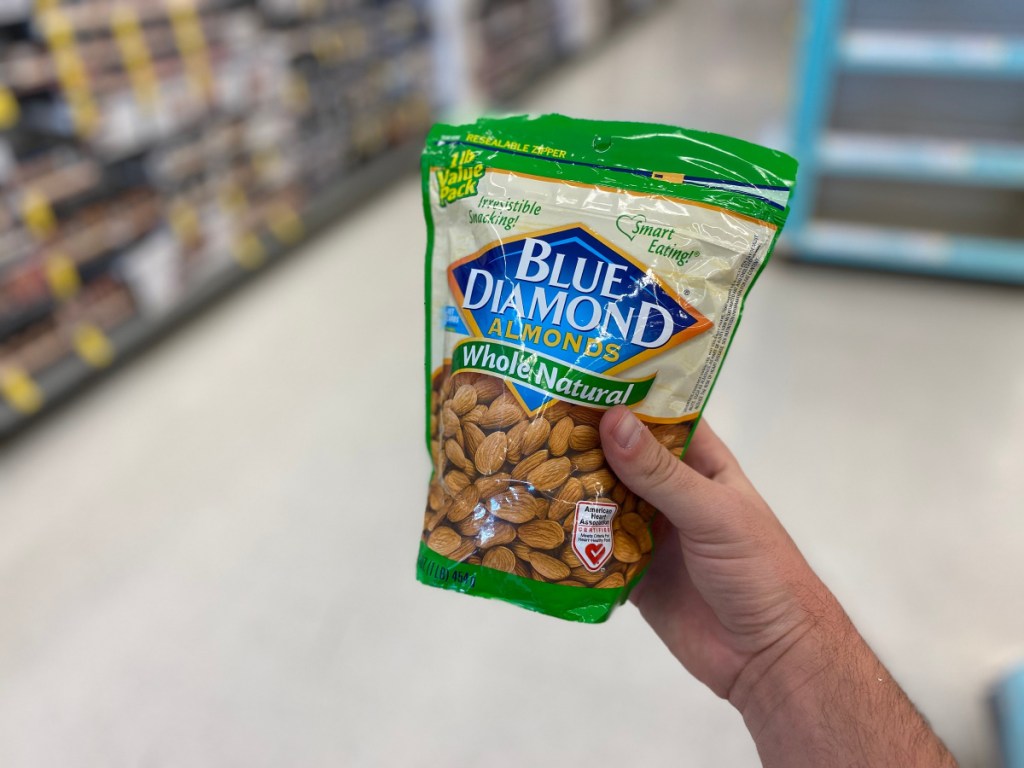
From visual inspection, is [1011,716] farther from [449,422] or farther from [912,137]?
[912,137]

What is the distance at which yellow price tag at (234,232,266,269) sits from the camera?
9.29ft

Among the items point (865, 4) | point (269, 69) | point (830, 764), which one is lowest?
point (830, 764)

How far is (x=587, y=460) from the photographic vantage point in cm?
79

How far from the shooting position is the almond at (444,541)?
2.70ft

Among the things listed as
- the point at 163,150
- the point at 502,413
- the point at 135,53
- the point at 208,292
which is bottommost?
the point at 208,292

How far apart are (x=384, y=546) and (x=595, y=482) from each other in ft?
3.65

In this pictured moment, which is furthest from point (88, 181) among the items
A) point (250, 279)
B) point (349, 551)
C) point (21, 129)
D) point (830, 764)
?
point (830, 764)

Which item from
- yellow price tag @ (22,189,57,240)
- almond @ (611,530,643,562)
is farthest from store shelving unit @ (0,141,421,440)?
almond @ (611,530,643,562)

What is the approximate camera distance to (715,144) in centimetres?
80

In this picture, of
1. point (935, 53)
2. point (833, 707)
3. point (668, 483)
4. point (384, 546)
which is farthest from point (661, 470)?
point (935, 53)

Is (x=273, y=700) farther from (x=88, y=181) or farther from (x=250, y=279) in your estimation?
(x=250, y=279)

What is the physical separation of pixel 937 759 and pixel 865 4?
7.76ft

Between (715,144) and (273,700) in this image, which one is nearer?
(715,144)

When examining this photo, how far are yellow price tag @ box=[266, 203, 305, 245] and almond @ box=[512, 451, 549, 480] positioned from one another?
8.11ft
